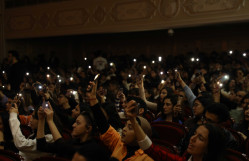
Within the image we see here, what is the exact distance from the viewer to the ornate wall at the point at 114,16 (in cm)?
677

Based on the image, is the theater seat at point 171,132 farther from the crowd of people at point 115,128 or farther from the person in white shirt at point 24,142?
the person in white shirt at point 24,142

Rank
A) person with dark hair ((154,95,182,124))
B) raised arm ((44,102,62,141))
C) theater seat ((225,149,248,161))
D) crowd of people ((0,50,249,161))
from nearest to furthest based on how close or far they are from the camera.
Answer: crowd of people ((0,50,249,161)) → theater seat ((225,149,248,161)) → raised arm ((44,102,62,141)) → person with dark hair ((154,95,182,124))

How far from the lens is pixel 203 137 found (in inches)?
65.7

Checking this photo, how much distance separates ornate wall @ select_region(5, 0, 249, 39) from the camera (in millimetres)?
6766

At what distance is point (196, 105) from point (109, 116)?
91cm

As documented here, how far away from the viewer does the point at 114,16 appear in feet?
27.2

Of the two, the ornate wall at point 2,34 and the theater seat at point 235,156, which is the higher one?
the ornate wall at point 2,34

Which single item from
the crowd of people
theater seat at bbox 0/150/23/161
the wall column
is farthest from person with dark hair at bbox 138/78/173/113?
the wall column

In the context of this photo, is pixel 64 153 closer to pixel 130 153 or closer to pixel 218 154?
pixel 130 153

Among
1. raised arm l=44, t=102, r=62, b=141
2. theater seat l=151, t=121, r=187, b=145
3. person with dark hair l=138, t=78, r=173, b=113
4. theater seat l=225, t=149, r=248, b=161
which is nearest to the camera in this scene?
theater seat l=225, t=149, r=248, b=161

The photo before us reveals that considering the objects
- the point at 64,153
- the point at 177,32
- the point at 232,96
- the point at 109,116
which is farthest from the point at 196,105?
the point at 177,32

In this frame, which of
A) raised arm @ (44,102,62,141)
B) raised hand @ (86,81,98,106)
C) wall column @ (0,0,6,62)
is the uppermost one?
wall column @ (0,0,6,62)

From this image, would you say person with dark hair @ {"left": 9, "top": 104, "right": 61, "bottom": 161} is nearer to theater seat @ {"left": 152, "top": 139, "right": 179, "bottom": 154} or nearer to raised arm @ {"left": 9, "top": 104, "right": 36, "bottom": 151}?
raised arm @ {"left": 9, "top": 104, "right": 36, "bottom": 151}

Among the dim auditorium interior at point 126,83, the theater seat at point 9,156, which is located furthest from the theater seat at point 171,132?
the theater seat at point 9,156
